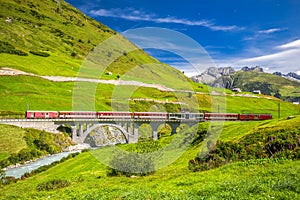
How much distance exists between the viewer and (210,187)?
15117 mm

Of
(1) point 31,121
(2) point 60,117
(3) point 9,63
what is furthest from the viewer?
(3) point 9,63

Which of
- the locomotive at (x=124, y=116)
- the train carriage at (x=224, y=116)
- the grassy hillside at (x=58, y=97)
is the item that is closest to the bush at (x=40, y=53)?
the grassy hillside at (x=58, y=97)

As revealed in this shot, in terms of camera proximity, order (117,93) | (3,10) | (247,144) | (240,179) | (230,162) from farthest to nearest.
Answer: (3,10) < (117,93) < (247,144) < (230,162) < (240,179)

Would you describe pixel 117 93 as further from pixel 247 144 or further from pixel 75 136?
pixel 247 144

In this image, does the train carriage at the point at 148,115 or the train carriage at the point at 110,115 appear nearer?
the train carriage at the point at 110,115

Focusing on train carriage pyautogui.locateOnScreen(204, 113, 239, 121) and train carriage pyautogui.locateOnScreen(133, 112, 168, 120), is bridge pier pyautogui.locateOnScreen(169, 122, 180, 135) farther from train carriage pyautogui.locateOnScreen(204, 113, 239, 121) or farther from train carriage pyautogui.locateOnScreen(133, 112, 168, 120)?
train carriage pyautogui.locateOnScreen(204, 113, 239, 121)

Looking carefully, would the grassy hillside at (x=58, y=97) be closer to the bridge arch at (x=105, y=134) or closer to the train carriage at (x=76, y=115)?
the bridge arch at (x=105, y=134)

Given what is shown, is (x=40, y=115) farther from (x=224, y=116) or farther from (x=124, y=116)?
(x=224, y=116)

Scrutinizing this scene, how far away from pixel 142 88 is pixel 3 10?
11214cm

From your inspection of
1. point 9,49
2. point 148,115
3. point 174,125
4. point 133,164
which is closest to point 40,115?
point 148,115

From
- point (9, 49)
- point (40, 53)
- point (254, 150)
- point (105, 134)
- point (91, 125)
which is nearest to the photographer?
point (254, 150)

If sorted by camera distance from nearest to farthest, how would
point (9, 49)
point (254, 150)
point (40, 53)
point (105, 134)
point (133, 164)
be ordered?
Result: point (254, 150) → point (133, 164) → point (105, 134) → point (9, 49) → point (40, 53)

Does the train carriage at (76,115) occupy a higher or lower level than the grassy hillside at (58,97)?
lower

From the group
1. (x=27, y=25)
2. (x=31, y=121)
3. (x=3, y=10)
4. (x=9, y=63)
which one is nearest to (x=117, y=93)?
(x=31, y=121)
